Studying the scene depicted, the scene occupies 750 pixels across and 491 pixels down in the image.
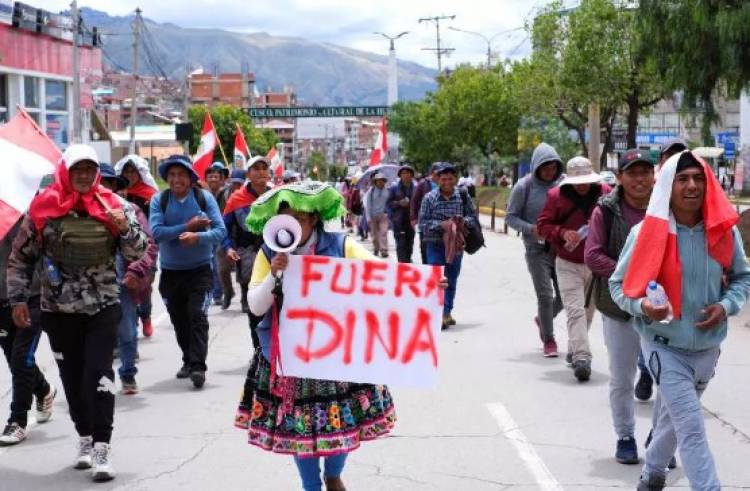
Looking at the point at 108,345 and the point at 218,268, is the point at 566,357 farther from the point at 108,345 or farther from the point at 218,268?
the point at 218,268

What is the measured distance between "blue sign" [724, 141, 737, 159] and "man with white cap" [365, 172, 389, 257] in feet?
159

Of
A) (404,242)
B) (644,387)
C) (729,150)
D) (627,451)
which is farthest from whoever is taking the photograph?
(729,150)

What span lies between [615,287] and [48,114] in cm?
4129

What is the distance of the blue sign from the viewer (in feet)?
224

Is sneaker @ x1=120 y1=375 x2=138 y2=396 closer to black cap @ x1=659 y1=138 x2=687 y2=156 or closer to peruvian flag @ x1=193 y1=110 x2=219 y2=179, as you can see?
black cap @ x1=659 y1=138 x2=687 y2=156

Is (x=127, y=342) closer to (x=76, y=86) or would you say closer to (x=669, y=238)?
(x=669, y=238)

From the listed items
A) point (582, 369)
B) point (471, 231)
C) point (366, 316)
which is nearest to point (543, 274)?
point (582, 369)

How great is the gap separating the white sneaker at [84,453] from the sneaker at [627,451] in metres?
3.07

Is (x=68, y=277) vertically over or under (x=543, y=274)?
over

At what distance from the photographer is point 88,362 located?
254 inches

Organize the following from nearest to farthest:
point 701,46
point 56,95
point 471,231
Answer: point 471,231 → point 701,46 → point 56,95

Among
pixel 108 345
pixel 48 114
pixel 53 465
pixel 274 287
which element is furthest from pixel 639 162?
pixel 48 114

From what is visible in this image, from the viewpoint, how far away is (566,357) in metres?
10.2

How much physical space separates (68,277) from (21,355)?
103cm
